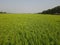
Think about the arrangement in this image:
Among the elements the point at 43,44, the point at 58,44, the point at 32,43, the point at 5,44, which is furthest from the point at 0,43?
the point at 58,44

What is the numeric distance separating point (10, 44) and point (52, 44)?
2097 millimetres

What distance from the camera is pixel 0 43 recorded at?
7.97 metres

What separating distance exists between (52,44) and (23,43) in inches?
57.3

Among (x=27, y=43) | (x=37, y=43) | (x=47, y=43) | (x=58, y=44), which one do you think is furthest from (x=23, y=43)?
(x=58, y=44)

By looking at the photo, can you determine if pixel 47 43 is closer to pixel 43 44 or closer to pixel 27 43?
pixel 43 44

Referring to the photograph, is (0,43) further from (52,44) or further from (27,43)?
(52,44)

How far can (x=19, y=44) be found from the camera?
7.70 metres

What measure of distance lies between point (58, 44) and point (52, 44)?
1.02 ft

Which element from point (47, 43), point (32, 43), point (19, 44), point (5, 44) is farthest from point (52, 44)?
point (5, 44)

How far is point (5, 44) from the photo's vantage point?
308 inches

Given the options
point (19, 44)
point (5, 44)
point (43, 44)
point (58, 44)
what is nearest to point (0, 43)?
point (5, 44)

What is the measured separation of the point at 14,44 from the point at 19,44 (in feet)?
0.89

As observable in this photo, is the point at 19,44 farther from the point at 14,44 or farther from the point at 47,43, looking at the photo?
the point at 47,43

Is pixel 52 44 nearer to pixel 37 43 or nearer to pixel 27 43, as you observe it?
pixel 37 43
